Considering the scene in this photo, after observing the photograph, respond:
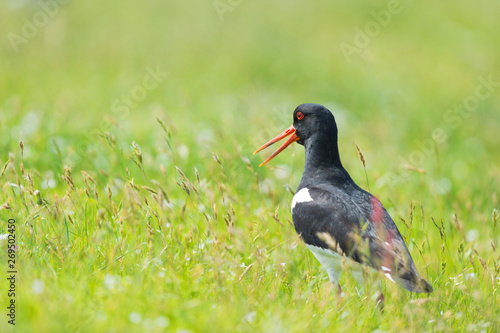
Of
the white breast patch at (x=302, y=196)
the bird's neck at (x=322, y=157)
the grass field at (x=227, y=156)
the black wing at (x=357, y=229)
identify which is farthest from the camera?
the bird's neck at (x=322, y=157)

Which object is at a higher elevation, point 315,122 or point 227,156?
point 315,122

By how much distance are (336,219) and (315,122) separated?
1.14 m

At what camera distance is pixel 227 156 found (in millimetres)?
5902

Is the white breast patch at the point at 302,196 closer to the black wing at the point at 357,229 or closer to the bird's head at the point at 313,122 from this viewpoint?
the black wing at the point at 357,229

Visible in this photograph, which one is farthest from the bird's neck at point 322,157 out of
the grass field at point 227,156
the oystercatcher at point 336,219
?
the grass field at point 227,156

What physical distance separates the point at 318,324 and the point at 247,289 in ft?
1.83

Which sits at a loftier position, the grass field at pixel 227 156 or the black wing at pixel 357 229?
the black wing at pixel 357 229

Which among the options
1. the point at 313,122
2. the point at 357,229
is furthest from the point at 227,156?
the point at 357,229

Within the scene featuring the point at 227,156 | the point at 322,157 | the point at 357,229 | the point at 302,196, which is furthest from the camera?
the point at 227,156

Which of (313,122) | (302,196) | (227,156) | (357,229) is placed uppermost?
(313,122)

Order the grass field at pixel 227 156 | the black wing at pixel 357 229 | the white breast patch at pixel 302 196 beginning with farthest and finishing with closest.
→ the white breast patch at pixel 302 196 < the black wing at pixel 357 229 < the grass field at pixel 227 156

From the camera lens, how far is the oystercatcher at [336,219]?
418 centimetres

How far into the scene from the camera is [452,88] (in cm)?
1265

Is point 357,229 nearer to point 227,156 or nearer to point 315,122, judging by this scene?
point 315,122
